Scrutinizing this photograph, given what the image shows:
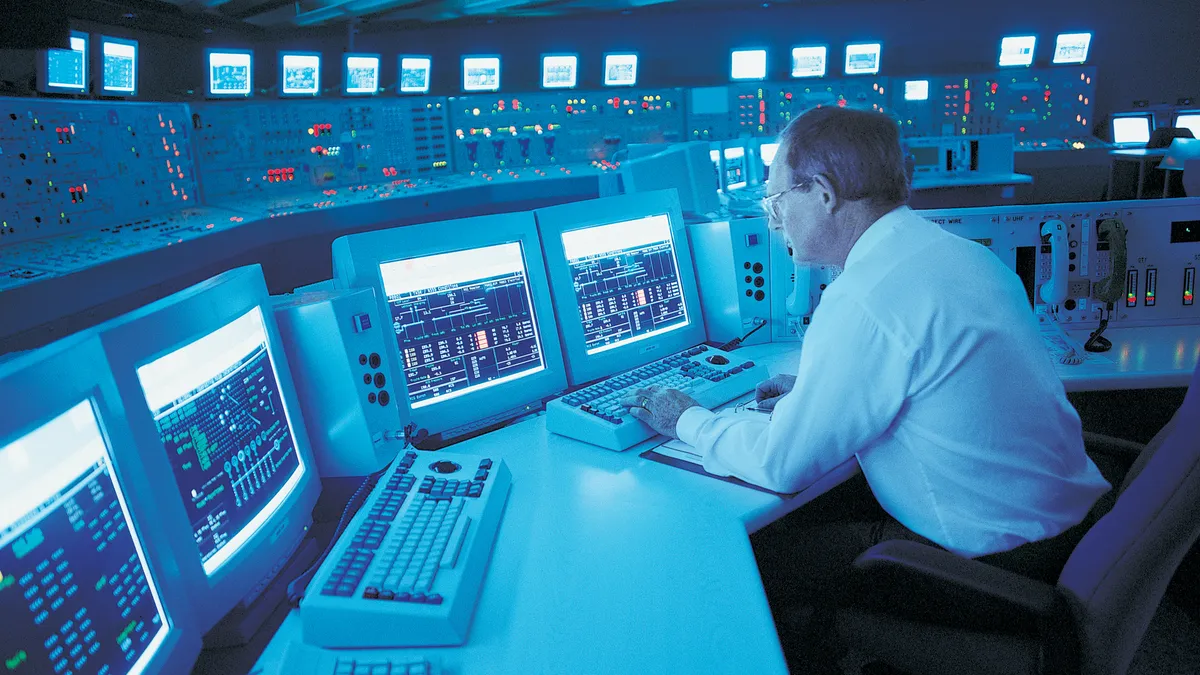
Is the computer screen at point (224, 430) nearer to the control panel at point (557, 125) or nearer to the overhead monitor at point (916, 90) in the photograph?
the control panel at point (557, 125)

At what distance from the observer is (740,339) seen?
228 cm

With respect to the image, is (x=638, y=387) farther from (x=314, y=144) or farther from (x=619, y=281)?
(x=314, y=144)

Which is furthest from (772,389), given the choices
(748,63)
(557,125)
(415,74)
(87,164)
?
(748,63)

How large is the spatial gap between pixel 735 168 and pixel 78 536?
16.6 ft

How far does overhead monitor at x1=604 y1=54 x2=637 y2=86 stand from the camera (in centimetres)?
712

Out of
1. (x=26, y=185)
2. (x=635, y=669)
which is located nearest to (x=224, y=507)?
(x=635, y=669)

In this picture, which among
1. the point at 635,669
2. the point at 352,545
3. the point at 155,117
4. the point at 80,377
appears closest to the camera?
the point at 80,377

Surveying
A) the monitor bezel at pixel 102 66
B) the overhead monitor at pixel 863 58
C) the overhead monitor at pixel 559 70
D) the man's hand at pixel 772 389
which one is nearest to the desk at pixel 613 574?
the man's hand at pixel 772 389

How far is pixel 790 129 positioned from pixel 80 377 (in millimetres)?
1165

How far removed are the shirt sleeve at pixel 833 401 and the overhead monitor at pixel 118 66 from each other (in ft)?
14.1

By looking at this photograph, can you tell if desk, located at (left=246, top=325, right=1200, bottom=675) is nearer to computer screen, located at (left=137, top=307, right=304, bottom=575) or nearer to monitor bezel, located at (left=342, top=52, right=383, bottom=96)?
computer screen, located at (left=137, top=307, right=304, bottom=575)

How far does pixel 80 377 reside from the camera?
30.4 inches

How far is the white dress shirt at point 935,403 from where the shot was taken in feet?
4.18

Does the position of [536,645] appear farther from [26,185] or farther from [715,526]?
[26,185]
